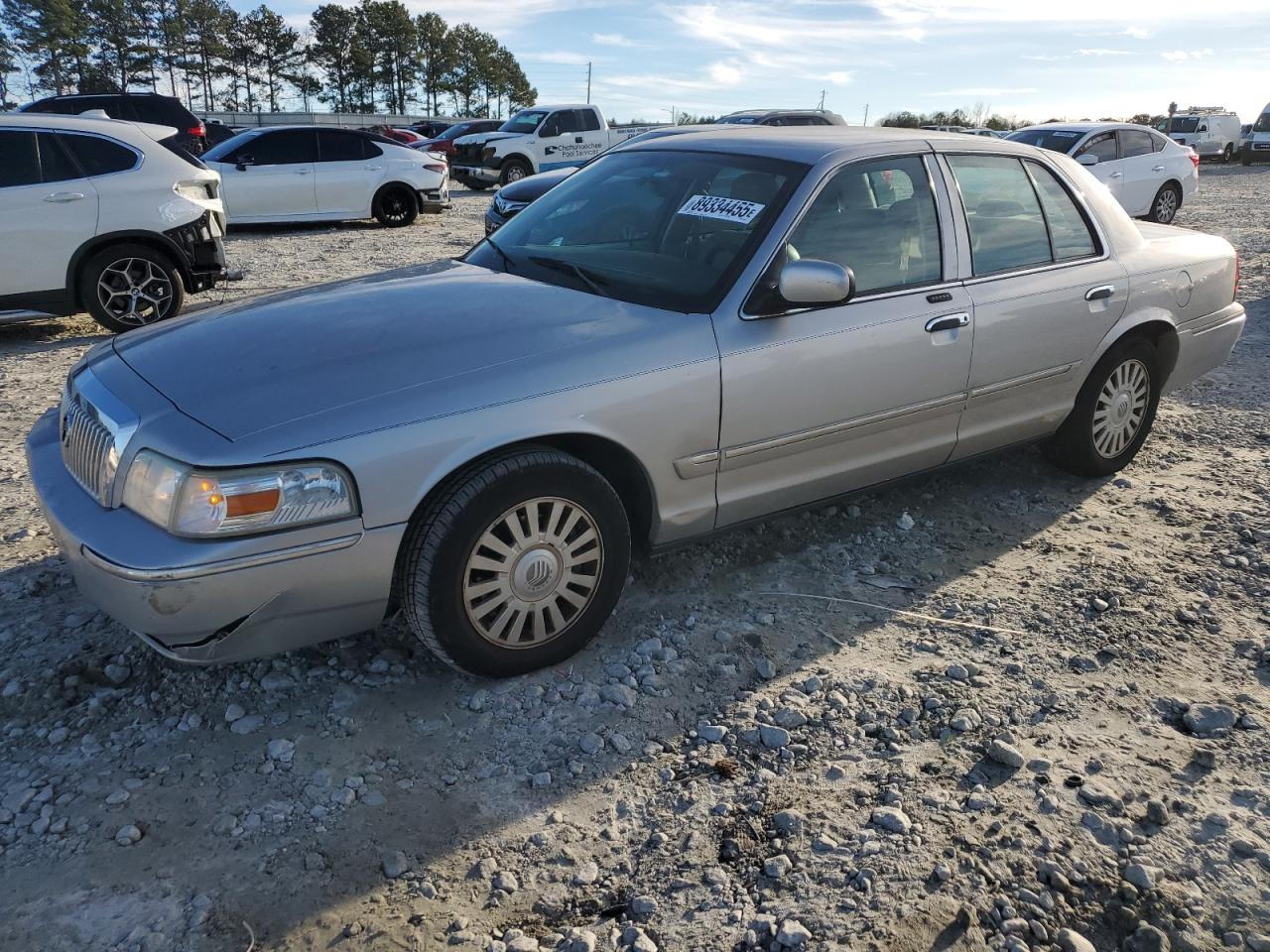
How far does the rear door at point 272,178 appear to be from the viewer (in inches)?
515

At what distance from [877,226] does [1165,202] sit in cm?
1344

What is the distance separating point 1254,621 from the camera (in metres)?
3.58

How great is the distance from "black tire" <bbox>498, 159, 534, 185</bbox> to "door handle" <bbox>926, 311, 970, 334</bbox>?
1800 centimetres

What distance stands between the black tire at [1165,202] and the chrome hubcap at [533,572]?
46.8ft

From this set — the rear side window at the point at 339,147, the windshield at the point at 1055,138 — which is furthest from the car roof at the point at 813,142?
the rear side window at the point at 339,147

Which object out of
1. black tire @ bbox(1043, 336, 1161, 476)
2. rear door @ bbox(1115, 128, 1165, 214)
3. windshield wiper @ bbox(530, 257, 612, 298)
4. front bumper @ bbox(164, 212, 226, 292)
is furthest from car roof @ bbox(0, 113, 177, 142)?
rear door @ bbox(1115, 128, 1165, 214)

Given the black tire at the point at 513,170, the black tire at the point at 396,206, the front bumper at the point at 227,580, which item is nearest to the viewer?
the front bumper at the point at 227,580

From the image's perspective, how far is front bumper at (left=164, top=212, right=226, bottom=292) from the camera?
7.46m

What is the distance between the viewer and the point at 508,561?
290cm

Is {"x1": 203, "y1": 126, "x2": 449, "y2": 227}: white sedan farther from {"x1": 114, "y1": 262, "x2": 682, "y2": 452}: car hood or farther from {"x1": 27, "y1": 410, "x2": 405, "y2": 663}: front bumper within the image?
{"x1": 27, "y1": 410, "x2": 405, "y2": 663}: front bumper

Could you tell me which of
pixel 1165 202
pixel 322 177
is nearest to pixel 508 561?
pixel 322 177

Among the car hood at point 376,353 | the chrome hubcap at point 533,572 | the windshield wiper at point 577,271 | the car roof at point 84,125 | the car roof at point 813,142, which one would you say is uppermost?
the car roof at point 84,125

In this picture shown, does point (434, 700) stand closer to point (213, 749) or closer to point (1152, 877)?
point (213, 749)

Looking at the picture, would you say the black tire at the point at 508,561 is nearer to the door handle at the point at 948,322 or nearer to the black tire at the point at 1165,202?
the door handle at the point at 948,322
